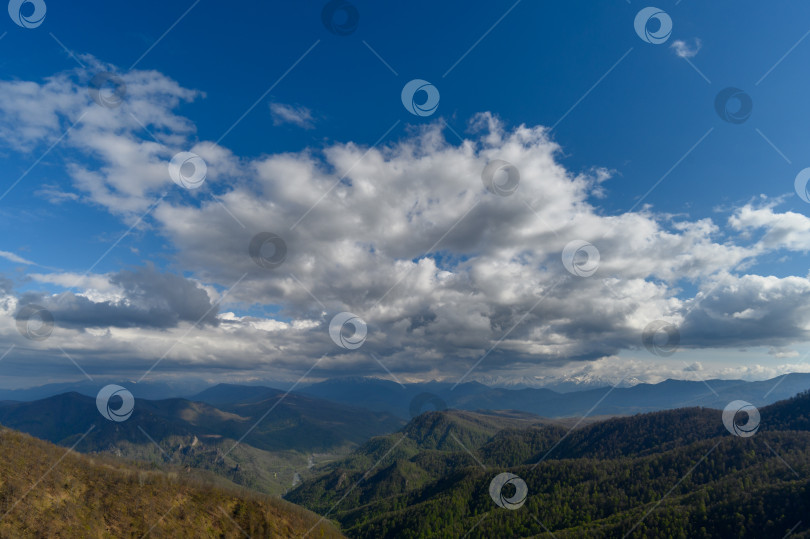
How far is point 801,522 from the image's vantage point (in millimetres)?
192250

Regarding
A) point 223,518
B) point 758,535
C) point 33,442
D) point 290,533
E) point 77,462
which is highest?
point 33,442

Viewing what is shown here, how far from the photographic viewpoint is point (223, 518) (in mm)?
124875

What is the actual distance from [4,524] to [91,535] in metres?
16.9

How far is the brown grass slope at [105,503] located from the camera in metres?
89.7

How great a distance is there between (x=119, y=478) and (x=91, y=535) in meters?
35.8

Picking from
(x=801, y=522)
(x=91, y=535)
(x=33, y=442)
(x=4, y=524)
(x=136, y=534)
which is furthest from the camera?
(x=801, y=522)

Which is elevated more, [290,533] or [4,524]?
[4,524]

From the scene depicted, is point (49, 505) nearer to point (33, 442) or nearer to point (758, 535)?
point (33, 442)

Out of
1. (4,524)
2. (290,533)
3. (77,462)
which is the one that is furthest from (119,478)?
(290,533)

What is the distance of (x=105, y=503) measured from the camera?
105 meters

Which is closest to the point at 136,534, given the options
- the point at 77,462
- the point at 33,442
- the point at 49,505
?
the point at 49,505

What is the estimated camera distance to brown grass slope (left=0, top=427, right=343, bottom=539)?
89.7m

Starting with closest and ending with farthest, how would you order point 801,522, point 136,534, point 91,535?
point 91,535 < point 136,534 < point 801,522

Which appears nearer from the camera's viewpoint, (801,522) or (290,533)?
(290,533)
